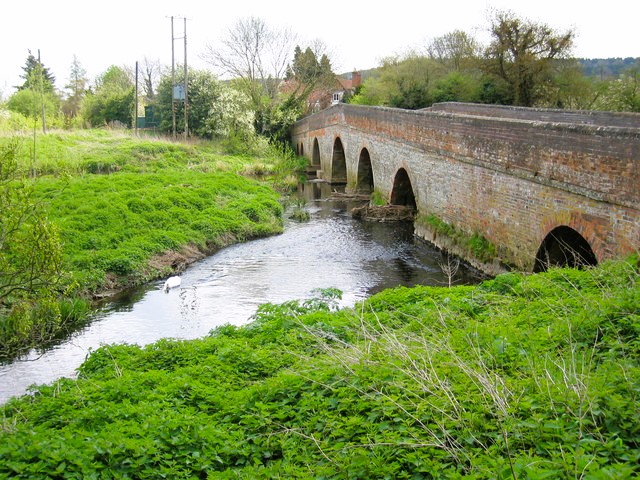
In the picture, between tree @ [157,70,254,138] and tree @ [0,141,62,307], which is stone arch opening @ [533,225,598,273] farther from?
tree @ [157,70,254,138]

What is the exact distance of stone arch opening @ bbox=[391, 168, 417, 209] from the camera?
21547 mm

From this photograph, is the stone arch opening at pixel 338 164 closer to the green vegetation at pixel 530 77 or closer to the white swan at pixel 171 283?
the green vegetation at pixel 530 77

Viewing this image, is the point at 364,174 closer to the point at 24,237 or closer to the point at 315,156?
the point at 315,156

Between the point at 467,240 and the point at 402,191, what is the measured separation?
674 centimetres

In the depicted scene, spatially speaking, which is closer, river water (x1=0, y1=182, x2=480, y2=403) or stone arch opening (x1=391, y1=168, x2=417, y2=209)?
river water (x1=0, y1=182, x2=480, y2=403)

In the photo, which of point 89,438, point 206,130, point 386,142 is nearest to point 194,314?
point 89,438

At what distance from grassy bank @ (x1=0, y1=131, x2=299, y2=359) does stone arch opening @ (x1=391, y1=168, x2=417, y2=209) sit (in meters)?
4.14

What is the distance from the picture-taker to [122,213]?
1717 centimetres

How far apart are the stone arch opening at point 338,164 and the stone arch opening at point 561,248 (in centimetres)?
2033

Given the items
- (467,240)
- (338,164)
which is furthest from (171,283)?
(338,164)

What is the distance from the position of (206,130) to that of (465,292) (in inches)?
1242

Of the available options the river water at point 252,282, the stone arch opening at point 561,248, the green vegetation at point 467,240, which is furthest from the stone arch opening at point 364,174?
the stone arch opening at point 561,248

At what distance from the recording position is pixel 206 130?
1542 inches

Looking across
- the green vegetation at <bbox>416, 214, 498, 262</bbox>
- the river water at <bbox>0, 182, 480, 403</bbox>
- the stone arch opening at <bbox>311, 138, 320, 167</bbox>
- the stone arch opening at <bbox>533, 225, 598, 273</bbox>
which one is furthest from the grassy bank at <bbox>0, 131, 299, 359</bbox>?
Answer: the stone arch opening at <bbox>311, 138, 320, 167</bbox>
